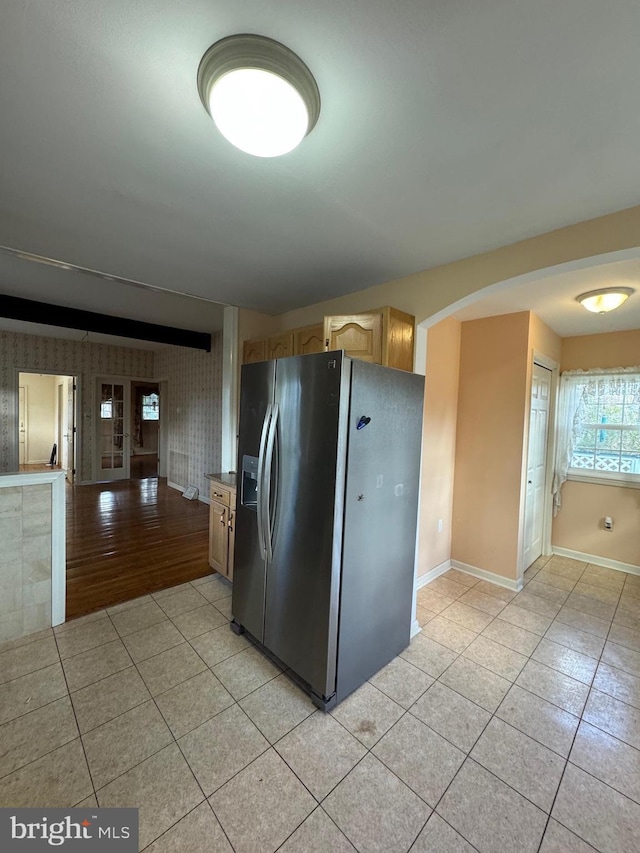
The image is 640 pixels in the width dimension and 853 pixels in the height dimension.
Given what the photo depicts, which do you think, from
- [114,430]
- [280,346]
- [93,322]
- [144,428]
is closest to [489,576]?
[280,346]

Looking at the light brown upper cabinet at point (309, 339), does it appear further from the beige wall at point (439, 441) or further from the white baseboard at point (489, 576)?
the white baseboard at point (489, 576)

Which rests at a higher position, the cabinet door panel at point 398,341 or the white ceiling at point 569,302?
the white ceiling at point 569,302

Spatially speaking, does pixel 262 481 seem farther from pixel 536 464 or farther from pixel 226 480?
pixel 536 464

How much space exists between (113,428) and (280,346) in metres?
5.22

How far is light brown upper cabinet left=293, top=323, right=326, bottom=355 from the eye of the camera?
9.16ft

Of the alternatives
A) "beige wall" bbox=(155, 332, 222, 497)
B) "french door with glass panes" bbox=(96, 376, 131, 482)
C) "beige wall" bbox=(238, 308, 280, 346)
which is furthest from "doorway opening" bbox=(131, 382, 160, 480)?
"beige wall" bbox=(238, 308, 280, 346)

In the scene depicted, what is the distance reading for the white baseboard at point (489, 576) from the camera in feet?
10.2

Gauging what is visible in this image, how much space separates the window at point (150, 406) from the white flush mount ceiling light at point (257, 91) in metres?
7.78

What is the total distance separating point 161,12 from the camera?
88 centimetres

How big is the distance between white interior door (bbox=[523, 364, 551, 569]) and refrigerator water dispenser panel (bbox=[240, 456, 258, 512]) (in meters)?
2.62

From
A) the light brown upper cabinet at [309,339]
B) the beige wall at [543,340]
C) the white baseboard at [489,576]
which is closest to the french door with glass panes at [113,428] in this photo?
the light brown upper cabinet at [309,339]

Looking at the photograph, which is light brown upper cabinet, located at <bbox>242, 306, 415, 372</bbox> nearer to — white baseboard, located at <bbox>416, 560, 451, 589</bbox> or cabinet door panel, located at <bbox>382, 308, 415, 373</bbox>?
cabinet door panel, located at <bbox>382, 308, 415, 373</bbox>

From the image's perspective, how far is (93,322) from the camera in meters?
4.29

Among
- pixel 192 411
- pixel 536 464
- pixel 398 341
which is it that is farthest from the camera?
pixel 192 411
